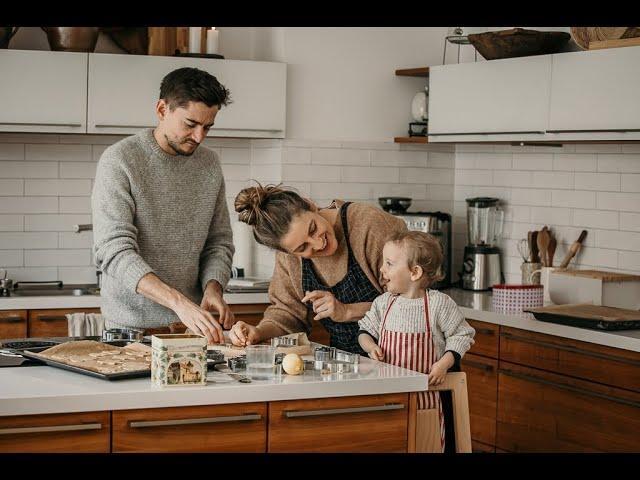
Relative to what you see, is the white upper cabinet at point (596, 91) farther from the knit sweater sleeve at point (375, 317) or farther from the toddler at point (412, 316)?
the knit sweater sleeve at point (375, 317)

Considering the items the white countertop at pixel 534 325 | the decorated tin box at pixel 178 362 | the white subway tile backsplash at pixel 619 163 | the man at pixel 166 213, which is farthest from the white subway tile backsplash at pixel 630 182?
the decorated tin box at pixel 178 362

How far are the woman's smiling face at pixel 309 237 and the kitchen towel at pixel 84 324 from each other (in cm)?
181

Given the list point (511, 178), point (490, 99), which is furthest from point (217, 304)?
point (511, 178)

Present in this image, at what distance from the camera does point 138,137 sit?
3.64 metres

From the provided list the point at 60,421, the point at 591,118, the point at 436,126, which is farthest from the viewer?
the point at 436,126

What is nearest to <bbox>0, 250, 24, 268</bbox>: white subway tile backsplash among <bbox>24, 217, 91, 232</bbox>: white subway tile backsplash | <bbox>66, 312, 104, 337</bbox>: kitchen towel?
<bbox>24, 217, 91, 232</bbox>: white subway tile backsplash

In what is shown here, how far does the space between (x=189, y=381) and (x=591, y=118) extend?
2.74m

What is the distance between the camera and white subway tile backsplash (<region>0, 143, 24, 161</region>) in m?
5.42

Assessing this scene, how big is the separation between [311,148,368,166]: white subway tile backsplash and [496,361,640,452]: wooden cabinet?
163cm

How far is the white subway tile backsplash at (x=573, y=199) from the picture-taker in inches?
205

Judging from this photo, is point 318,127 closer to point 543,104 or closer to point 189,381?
point 543,104

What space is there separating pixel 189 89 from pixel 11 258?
248 centimetres
